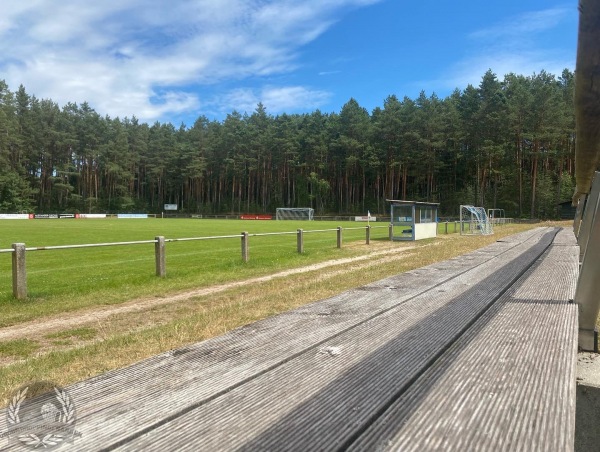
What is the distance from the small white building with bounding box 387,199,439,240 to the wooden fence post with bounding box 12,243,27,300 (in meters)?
18.3

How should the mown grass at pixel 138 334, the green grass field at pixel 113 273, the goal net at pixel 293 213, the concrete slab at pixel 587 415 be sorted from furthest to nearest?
the goal net at pixel 293 213 < the green grass field at pixel 113 273 < the mown grass at pixel 138 334 < the concrete slab at pixel 587 415

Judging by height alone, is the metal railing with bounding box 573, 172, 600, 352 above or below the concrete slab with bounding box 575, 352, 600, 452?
above

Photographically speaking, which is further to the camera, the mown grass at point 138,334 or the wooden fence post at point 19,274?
the wooden fence post at point 19,274

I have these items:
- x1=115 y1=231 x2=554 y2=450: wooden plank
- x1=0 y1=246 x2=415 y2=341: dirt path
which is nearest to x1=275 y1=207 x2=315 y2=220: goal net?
x1=0 y1=246 x2=415 y2=341: dirt path

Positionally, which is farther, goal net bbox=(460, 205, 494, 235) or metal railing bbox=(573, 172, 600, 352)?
goal net bbox=(460, 205, 494, 235)

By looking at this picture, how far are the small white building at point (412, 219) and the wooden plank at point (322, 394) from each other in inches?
811

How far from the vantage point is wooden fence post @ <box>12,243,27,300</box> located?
7.59m

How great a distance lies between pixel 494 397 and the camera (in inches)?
64.3

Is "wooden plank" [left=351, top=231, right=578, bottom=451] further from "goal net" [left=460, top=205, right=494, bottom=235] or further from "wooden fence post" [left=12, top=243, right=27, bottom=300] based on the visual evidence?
"goal net" [left=460, top=205, right=494, bottom=235]

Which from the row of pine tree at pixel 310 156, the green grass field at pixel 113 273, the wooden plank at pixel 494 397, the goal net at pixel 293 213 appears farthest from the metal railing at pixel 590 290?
the goal net at pixel 293 213

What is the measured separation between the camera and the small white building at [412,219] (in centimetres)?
2284

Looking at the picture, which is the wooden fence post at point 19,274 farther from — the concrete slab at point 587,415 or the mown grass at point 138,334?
the concrete slab at point 587,415

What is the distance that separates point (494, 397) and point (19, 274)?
846cm

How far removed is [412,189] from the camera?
7725 centimetres
